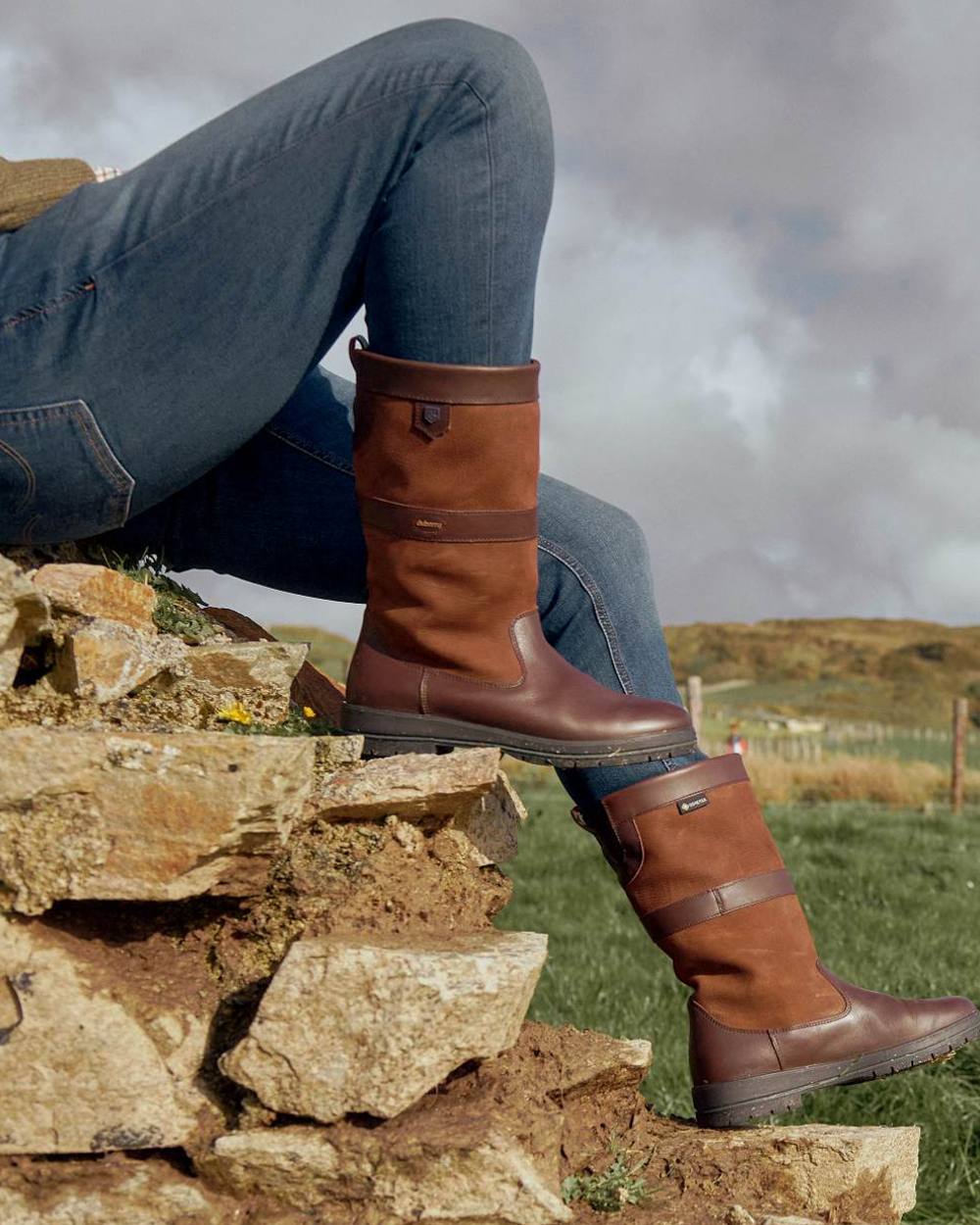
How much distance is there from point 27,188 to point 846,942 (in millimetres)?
7009

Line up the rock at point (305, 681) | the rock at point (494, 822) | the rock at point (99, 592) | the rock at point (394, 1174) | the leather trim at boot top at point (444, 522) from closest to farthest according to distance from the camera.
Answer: the rock at point (394, 1174) < the leather trim at boot top at point (444, 522) < the rock at point (99, 592) < the rock at point (494, 822) < the rock at point (305, 681)

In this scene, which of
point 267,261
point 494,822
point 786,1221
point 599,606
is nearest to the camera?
point 786,1221

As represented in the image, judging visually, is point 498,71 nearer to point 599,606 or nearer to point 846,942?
point 599,606

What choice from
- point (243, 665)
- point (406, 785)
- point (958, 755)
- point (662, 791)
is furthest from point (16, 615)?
point (958, 755)

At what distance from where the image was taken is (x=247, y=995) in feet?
6.75

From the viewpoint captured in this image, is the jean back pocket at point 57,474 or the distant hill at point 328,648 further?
the distant hill at point 328,648

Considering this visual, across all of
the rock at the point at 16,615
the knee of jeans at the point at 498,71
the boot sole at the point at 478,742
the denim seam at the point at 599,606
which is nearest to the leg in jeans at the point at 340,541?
the denim seam at the point at 599,606

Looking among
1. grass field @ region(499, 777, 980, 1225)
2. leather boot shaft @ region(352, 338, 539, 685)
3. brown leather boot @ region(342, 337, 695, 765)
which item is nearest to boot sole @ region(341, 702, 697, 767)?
brown leather boot @ region(342, 337, 695, 765)

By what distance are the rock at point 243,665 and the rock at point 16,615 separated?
1.10 feet

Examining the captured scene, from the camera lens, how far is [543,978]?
6.74 m

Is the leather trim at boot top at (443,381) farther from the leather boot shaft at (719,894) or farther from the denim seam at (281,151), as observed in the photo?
the leather boot shaft at (719,894)

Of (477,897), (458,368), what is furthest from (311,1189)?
(458,368)

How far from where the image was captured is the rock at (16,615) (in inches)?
78.5

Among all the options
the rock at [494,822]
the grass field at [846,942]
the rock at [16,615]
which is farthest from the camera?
the grass field at [846,942]
